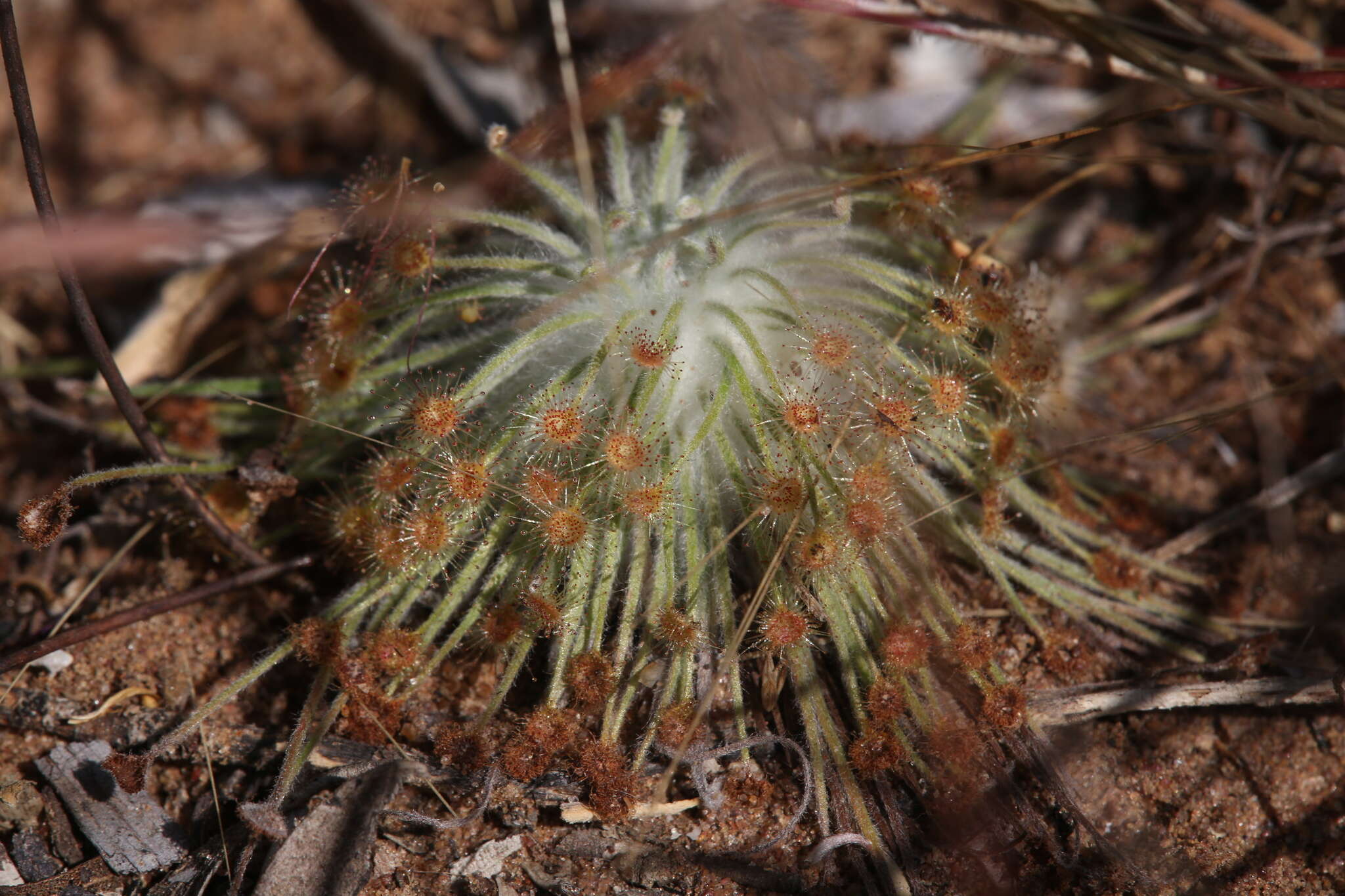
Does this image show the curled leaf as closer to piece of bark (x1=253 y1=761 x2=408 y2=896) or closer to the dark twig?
the dark twig

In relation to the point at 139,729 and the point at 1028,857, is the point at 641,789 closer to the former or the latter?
the point at 1028,857

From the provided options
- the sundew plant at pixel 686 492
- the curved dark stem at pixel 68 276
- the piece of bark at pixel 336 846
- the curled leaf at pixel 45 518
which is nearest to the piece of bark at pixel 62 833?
the sundew plant at pixel 686 492

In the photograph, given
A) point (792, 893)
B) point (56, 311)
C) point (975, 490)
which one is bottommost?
point (792, 893)

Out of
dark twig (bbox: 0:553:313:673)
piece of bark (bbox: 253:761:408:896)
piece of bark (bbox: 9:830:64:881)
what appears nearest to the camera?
piece of bark (bbox: 253:761:408:896)

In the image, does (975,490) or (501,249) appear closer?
(975,490)

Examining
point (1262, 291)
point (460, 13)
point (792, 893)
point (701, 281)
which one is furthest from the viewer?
point (460, 13)

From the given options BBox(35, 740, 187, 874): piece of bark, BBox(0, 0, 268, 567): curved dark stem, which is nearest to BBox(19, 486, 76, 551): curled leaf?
BBox(0, 0, 268, 567): curved dark stem

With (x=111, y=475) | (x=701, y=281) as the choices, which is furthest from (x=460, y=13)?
(x=111, y=475)
